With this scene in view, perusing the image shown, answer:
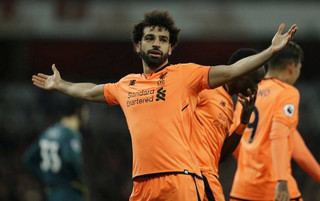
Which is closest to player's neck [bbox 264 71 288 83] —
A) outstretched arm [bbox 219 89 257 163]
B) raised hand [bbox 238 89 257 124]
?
outstretched arm [bbox 219 89 257 163]

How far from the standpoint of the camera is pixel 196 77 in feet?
13.3

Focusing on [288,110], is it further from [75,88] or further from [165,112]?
[75,88]

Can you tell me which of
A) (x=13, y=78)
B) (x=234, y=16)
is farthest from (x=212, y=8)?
(x=13, y=78)

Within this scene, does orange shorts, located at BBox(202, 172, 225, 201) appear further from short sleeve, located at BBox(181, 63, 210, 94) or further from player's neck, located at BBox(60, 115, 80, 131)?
player's neck, located at BBox(60, 115, 80, 131)

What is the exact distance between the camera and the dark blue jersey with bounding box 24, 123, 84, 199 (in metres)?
7.56

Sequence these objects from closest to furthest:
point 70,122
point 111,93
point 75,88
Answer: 1. point 111,93
2. point 75,88
3. point 70,122

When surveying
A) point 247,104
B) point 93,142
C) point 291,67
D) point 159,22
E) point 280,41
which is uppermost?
point 159,22

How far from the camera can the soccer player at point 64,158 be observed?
7.57m

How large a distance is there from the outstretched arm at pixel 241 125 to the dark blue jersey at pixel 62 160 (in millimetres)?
2980

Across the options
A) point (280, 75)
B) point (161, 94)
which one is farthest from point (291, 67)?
point (161, 94)

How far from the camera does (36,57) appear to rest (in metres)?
21.9

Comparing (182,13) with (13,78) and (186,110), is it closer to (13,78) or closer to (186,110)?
(13,78)

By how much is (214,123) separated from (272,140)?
2.78ft

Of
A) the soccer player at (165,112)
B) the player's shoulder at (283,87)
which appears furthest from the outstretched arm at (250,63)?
the player's shoulder at (283,87)
